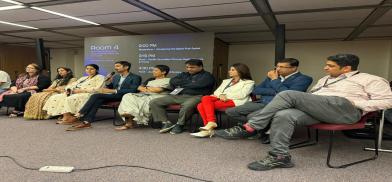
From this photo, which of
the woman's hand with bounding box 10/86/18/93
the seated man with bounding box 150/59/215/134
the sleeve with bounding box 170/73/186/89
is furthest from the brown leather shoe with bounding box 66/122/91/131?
the woman's hand with bounding box 10/86/18/93

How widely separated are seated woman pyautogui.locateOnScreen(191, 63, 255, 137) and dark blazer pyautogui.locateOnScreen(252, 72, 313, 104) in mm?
169

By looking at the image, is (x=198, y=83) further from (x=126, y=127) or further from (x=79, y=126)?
(x=79, y=126)

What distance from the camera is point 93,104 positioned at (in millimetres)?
3906

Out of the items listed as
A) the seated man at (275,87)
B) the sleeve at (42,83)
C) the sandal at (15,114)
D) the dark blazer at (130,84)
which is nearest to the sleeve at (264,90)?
the seated man at (275,87)

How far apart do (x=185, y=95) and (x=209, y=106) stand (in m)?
0.66

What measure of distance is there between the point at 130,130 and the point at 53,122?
1459 millimetres

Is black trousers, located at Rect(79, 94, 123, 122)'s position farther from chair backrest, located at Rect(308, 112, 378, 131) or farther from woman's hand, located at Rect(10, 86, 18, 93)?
chair backrest, located at Rect(308, 112, 378, 131)

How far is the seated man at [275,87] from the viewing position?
3.04m

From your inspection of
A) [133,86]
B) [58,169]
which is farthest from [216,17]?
[58,169]

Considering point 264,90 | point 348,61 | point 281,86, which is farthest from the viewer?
point 264,90

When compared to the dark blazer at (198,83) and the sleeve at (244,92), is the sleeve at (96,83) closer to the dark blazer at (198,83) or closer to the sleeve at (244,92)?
the dark blazer at (198,83)

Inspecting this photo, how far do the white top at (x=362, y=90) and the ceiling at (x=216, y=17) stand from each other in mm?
1320

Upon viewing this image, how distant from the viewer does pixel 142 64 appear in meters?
5.75

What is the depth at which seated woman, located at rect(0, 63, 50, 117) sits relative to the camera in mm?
4645
